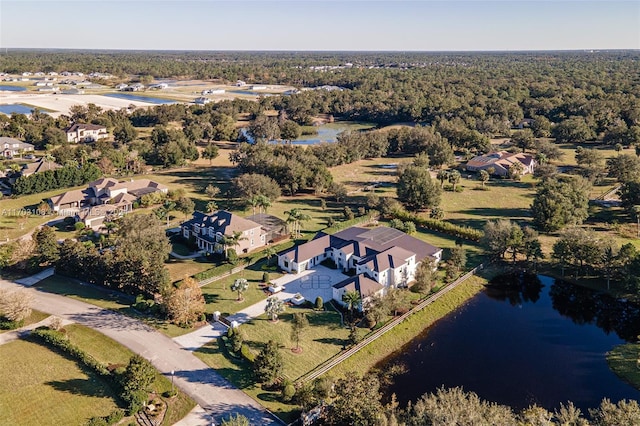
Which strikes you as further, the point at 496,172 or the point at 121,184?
the point at 496,172

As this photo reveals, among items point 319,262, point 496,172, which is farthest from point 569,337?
point 496,172

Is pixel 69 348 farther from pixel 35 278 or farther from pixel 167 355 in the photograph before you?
pixel 35 278

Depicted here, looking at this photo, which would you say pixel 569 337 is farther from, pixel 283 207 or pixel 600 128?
pixel 600 128

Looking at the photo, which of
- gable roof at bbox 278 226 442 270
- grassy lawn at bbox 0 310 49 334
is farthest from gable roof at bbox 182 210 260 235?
grassy lawn at bbox 0 310 49 334

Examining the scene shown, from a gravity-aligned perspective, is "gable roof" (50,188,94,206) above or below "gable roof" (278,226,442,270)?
above

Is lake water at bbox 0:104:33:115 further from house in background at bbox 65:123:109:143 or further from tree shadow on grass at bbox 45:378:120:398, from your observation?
tree shadow on grass at bbox 45:378:120:398

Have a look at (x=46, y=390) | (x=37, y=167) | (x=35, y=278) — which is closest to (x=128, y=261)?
(x=35, y=278)

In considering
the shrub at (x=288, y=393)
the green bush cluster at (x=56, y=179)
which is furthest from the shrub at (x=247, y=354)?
the green bush cluster at (x=56, y=179)
